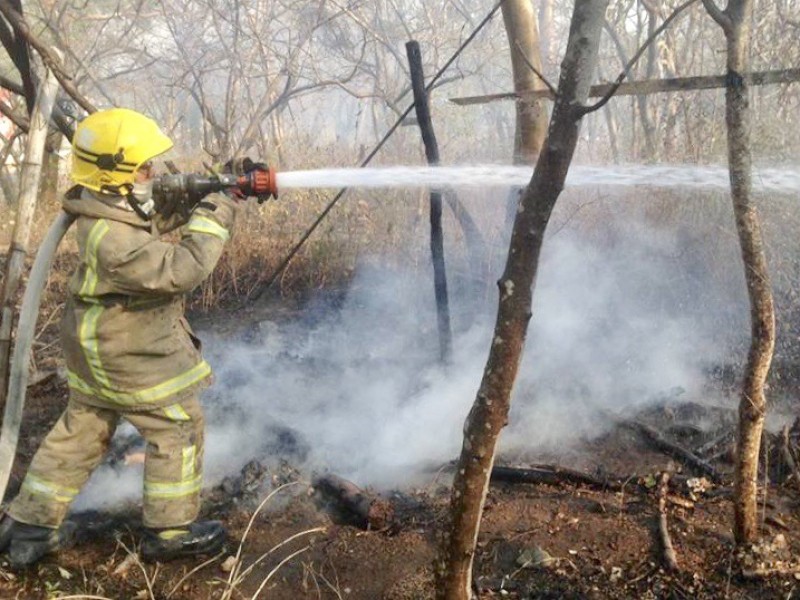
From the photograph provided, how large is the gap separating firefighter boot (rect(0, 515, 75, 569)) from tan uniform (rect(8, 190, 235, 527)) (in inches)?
2.5

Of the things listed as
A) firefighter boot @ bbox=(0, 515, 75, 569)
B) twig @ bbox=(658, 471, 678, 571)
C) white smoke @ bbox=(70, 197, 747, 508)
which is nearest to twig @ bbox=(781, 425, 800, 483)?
twig @ bbox=(658, 471, 678, 571)

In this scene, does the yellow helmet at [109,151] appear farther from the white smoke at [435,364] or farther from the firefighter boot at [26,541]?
the white smoke at [435,364]

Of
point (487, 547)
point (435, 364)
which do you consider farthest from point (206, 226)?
point (435, 364)

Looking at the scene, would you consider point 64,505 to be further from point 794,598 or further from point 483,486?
point 794,598

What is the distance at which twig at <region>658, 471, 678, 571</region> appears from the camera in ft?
8.66

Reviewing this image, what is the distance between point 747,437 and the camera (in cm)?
258

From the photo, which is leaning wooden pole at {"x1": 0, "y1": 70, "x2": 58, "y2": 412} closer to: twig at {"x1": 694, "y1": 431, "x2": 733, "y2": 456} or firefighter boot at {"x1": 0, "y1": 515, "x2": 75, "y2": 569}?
firefighter boot at {"x1": 0, "y1": 515, "x2": 75, "y2": 569}

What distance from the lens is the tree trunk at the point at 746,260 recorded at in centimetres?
232

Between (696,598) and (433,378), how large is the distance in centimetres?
258

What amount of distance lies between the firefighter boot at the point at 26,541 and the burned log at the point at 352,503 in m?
1.22

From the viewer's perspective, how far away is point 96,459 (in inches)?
120

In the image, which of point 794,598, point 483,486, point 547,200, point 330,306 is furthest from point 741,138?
point 330,306

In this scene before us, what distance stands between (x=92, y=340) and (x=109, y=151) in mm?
804

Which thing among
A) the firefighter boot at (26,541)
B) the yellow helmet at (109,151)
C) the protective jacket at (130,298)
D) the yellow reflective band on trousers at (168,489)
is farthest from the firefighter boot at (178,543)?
the yellow helmet at (109,151)
